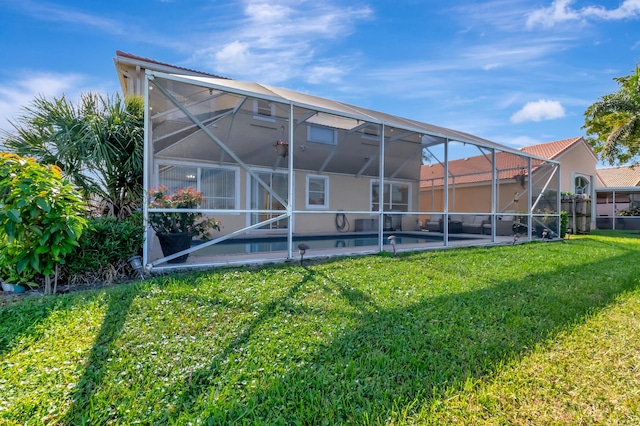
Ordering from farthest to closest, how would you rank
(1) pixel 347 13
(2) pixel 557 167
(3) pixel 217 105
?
(2) pixel 557 167 → (1) pixel 347 13 → (3) pixel 217 105

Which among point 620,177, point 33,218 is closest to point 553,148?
point 620,177

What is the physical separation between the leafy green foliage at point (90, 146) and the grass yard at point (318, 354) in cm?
235

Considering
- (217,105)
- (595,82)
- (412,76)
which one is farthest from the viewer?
(595,82)

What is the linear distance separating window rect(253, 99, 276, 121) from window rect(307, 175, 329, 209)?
4050 millimetres

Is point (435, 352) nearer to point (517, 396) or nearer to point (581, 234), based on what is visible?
point (517, 396)

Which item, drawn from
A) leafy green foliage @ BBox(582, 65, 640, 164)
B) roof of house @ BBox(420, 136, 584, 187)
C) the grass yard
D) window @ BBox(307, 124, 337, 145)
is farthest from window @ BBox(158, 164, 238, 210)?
leafy green foliage @ BBox(582, 65, 640, 164)

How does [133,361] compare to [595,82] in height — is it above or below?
below

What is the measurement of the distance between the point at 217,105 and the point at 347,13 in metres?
4.33

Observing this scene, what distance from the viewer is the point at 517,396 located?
6.79 ft

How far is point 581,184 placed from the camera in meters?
17.8

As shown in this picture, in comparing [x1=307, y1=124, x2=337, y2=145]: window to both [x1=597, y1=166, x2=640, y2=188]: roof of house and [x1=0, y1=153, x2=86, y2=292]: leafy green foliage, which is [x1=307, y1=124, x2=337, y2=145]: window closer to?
[x1=0, y1=153, x2=86, y2=292]: leafy green foliage

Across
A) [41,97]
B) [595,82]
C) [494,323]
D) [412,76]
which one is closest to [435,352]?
[494,323]

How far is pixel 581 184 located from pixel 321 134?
17.2 meters

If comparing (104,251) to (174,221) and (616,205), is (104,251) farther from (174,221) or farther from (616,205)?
(616,205)
